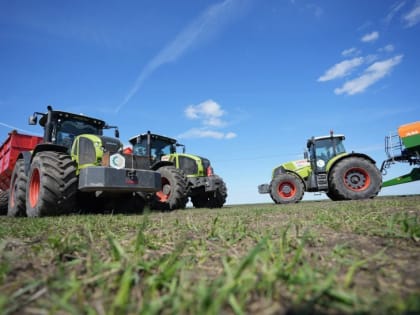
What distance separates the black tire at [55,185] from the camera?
16.8 feet

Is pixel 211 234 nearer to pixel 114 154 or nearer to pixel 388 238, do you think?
pixel 388 238

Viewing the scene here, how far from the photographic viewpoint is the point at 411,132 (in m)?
10.6

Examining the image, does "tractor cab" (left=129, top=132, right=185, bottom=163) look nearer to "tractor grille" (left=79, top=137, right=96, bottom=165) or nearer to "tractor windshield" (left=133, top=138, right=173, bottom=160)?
"tractor windshield" (left=133, top=138, right=173, bottom=160)

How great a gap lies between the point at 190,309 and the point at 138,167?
575cm

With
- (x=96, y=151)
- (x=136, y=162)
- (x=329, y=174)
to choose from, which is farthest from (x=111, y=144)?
(x=329, y=174)

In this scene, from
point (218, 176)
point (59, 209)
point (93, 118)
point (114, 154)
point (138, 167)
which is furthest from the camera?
point (218, 176)

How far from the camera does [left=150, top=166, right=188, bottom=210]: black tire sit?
25.0 feet

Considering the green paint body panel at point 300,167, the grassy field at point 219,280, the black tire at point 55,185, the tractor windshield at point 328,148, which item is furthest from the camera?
the green paint body panel at point 300,167

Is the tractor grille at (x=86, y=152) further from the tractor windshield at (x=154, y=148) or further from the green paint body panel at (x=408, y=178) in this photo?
the green paint body panel at (x=408, y=178)

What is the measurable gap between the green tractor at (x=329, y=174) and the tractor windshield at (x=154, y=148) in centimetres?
498

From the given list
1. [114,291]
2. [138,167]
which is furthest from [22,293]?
[138,167]

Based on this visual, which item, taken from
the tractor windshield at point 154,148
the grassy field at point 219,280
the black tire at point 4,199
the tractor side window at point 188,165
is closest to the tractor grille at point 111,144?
the tractor windshield at point 154,148

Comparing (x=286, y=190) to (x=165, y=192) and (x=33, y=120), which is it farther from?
(x=33, y=120)

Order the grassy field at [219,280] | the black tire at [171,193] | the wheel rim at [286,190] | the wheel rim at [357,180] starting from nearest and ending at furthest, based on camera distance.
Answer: the grassy field at [219,280] → the black tire at [171,193] → the wheel rim at [357,180] → the wheel rim at [286,190]
